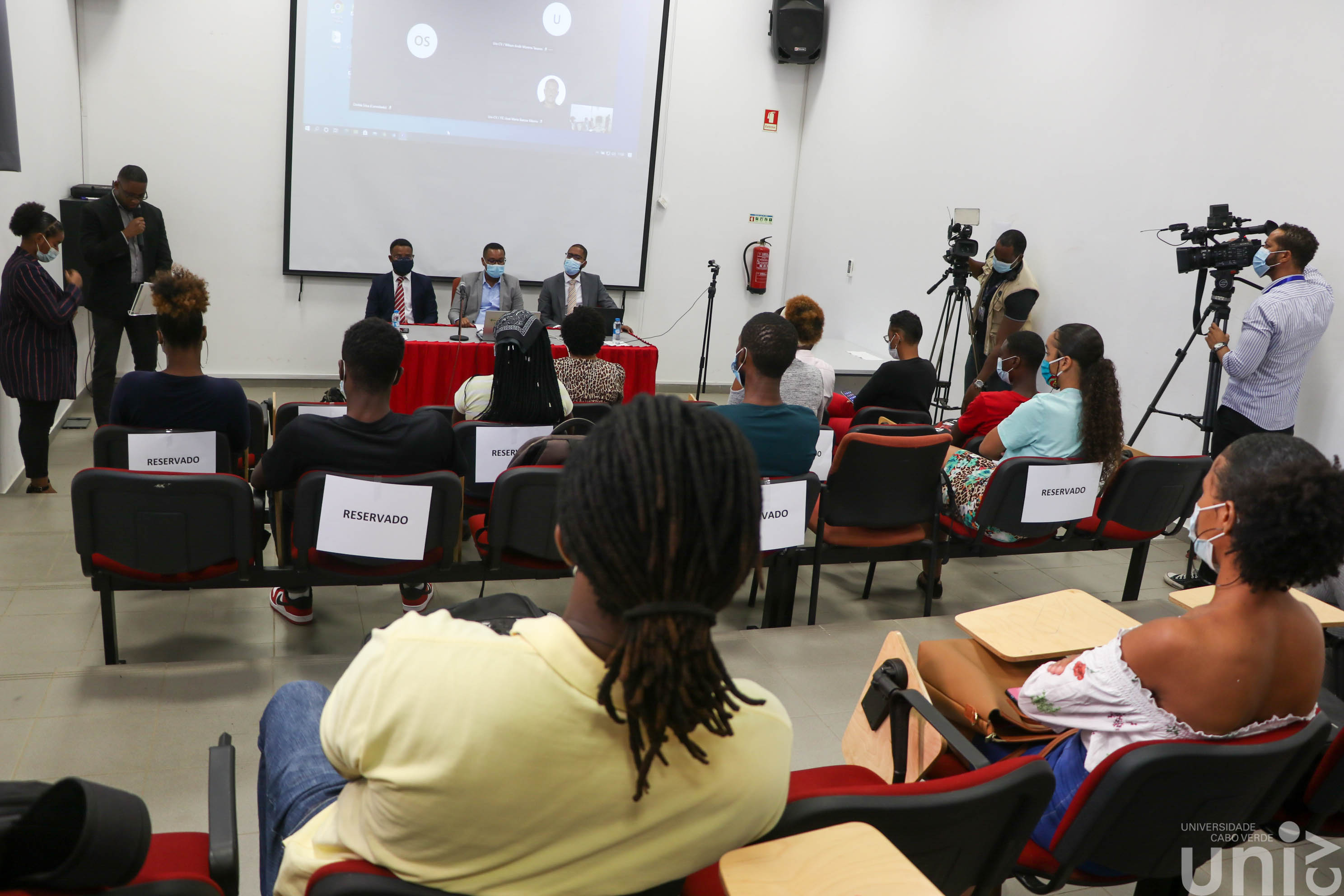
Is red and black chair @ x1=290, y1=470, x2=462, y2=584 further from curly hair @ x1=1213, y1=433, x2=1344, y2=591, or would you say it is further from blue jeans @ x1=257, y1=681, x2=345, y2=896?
curly hair @ x1=1213, y1=433, x2=1344, y2=591

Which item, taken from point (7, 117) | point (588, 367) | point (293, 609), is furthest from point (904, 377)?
point (7, 117)

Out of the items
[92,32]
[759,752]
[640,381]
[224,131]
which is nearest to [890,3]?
[640,381]

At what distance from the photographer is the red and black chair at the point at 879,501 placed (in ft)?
10.5

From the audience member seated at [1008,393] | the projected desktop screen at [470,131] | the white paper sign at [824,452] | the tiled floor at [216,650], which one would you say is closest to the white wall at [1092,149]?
the audience member seated at [1008,393]

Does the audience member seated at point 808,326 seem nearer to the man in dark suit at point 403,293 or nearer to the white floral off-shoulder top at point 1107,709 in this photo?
the white floral off-shoulder top at point 1107,709

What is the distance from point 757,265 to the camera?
8.60m

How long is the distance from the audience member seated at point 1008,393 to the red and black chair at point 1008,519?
45 centimetres

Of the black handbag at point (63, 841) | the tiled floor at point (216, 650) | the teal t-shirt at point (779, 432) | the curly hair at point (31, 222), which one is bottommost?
the tiled floor at point (216, 650)

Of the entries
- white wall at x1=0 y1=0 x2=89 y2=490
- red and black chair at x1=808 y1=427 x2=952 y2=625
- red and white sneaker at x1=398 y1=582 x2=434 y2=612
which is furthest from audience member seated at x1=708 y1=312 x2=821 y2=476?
white wall at x1=0 y1=0 x2=89 y2=490

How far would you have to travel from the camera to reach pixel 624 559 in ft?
3.02

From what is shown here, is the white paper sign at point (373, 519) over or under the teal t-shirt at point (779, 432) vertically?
under

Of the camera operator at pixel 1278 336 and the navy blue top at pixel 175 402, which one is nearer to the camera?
the navy blue top at pixel 175 402

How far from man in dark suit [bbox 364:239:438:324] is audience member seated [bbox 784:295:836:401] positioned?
11.4 feet

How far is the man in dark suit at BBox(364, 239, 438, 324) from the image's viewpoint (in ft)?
22.0
